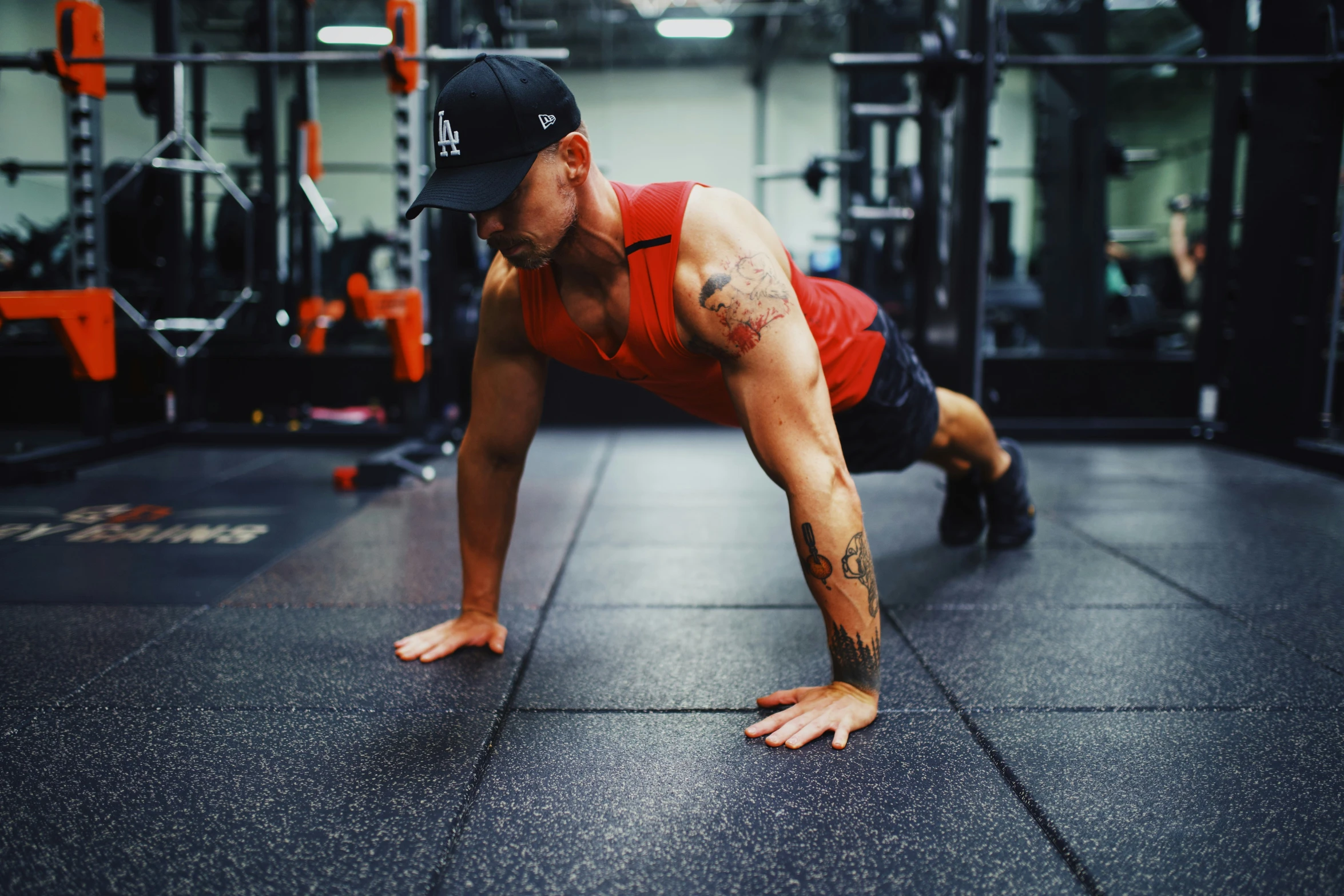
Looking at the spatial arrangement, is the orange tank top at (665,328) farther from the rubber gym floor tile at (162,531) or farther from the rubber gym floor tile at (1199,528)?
the rubber gym floor tile at (1199,528)

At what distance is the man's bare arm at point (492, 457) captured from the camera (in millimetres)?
1600

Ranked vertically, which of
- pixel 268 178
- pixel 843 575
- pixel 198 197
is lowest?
pixel 843 575

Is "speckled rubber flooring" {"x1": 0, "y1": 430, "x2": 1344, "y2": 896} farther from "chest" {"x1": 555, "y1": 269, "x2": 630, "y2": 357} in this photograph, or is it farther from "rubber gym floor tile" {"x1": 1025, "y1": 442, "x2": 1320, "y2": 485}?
"rubber gym floor tile" {"x1": 1025, "y1": 442, "x2": 1320, "y2": 485}

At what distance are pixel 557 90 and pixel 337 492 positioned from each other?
2.47m

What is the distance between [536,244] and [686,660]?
0.83 meters

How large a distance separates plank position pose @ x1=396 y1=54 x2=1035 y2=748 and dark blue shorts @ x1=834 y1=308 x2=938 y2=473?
0.13 metres

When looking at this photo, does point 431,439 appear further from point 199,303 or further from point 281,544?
point 199,303

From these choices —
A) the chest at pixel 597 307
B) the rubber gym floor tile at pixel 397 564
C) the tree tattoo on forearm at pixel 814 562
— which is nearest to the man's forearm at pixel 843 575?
the tree tattoo on forearm at pixel 814 562

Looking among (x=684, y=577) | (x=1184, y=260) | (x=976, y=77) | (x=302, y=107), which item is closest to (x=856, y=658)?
(x=684, y=577)

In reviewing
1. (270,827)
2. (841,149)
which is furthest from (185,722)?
(841,149)

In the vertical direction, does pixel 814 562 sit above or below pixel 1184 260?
below

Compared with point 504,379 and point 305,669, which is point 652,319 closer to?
point 504,379

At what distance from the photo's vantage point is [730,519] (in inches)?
116

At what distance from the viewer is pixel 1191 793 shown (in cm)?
119
